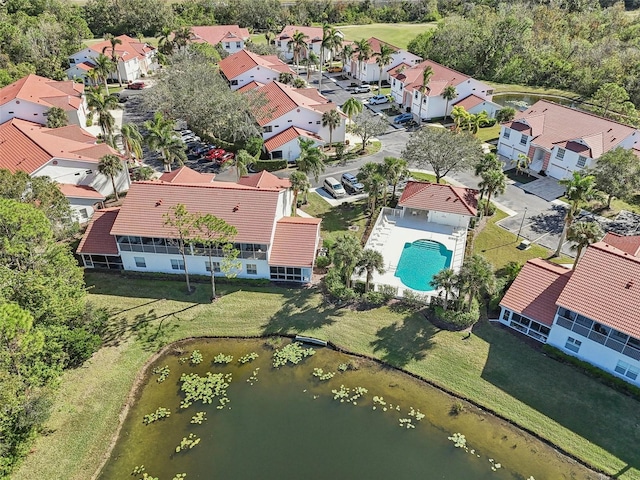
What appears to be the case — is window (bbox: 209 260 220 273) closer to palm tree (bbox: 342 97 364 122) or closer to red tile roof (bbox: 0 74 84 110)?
palm tree (bbox: 342 97 364 122)

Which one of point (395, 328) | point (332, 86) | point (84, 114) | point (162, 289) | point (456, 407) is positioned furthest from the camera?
point (332, 86)

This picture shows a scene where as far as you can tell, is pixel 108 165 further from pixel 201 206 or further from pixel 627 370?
pixel 627 370

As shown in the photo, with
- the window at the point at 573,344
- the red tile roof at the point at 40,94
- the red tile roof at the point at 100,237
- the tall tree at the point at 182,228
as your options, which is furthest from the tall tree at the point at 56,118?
the window at the point at 573,344

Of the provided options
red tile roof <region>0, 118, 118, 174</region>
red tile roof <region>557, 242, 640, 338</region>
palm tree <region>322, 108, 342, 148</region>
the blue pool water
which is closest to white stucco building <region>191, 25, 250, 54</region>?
palm tree <region>322, 108, 342, 148</region>

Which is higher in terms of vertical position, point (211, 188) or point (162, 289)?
point (211, 188)

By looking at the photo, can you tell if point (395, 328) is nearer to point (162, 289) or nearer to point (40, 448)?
point (162, 289)

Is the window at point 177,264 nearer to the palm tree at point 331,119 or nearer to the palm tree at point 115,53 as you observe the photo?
the palm tree at point 331,119

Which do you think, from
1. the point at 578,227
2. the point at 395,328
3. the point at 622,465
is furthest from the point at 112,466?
the point at 578,227

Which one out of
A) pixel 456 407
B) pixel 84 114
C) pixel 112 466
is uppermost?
pixel 84 114
